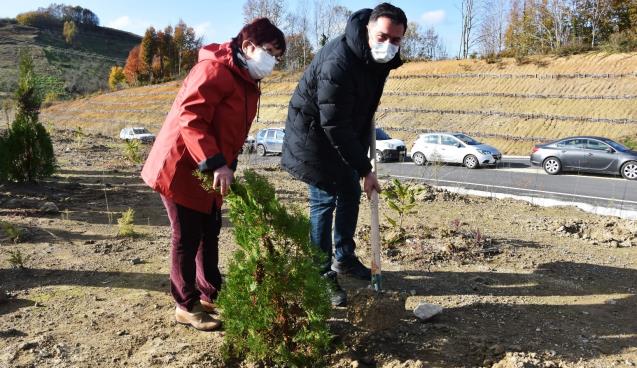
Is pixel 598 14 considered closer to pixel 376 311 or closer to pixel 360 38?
pixel 360 38

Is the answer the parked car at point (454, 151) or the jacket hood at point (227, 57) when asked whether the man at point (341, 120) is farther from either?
the parked car at point (454, 151)

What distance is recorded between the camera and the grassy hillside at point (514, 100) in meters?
22.8

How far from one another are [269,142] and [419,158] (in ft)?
20.8

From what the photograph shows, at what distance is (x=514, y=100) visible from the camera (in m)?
25.9

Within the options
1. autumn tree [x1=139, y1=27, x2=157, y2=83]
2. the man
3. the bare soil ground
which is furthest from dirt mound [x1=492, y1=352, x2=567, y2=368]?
autumn tree [x1=139, y1=27, x2=157, y2=83]

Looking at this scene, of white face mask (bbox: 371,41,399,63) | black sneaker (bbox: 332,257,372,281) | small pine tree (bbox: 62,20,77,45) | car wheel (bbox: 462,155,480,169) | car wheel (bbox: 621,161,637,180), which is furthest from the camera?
small pine tree (bbox: 62,20,77,45)

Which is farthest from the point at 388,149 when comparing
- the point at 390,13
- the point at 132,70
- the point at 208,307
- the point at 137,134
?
the point at 132,70

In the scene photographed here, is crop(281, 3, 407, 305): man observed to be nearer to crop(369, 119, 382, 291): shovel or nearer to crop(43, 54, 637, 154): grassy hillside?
crop(369, 119, 382, 291): shovel

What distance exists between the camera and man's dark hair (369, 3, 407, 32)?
2.69m

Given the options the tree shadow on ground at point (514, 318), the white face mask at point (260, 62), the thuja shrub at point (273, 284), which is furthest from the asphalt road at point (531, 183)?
the thuja shrub at point (273, 284)

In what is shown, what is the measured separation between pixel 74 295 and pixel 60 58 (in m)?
81.9

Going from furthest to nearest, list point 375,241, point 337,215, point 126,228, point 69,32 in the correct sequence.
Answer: point 69,32, point 126,228, point 337,215, point 375,241

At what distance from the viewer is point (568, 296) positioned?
330 cm

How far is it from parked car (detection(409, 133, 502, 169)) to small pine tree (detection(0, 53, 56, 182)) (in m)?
11.8
